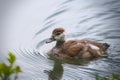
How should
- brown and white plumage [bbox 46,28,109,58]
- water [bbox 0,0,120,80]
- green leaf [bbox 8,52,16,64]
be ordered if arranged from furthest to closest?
brown and white plumage [bbox 46,28,109,58], water [bbox 0,0,120,80], green leaf [bbox 8,52,16,64]

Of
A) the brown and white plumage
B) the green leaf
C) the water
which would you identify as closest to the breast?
the brown and white plumage

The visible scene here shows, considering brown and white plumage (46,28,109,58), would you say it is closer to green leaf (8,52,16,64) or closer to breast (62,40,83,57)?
breast (62,40,83,57)

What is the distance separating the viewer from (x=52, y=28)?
8.87m

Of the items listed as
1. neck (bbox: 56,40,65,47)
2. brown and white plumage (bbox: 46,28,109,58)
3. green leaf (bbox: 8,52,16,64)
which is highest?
neck (bbox: 56,40,65,47)

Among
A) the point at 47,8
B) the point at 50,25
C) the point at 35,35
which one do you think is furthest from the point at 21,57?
the point at 47,8

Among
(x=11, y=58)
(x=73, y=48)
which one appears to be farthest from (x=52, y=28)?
(x=11, y=58)

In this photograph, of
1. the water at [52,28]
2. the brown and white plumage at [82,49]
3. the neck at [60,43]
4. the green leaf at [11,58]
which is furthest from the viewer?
the neck at [60,43]

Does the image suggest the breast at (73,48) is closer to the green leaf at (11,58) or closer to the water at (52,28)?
the water at (52,28)

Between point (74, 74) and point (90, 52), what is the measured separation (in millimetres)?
1229

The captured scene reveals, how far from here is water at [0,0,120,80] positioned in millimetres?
6652

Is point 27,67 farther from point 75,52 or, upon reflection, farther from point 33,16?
point 33,16

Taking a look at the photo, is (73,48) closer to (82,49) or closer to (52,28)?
Result: (82,49)

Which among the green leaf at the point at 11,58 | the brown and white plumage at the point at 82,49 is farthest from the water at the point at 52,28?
the green leaf at the point at 11,58

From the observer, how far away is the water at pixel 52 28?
6.65m
